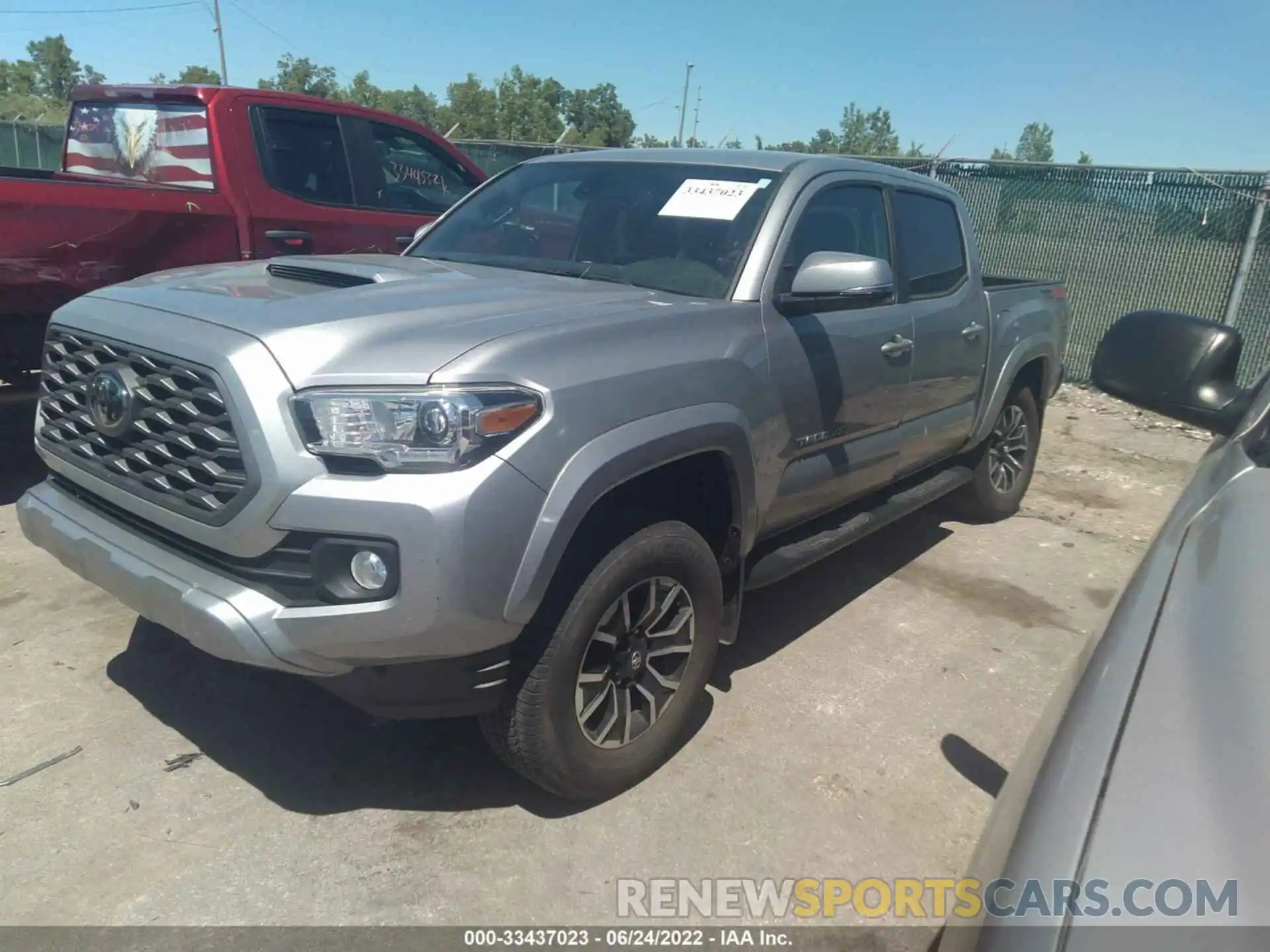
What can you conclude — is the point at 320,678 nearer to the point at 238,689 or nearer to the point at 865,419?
the point at 238,689

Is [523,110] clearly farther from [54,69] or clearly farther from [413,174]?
[413,174]

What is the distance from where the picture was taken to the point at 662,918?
7.97 ft

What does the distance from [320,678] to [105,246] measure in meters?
3.17

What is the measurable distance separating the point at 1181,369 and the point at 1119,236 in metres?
8.82

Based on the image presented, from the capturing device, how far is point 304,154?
5734 mm

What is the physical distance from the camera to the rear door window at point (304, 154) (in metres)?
5.50

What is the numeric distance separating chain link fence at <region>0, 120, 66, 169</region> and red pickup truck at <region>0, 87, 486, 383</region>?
17371 millimetres

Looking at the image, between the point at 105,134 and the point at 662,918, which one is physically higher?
the point at 105,134

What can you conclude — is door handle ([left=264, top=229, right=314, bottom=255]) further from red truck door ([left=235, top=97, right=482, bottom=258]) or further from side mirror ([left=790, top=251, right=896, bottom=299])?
side mirror ([left=790, top=251, right=896, bottom=299])

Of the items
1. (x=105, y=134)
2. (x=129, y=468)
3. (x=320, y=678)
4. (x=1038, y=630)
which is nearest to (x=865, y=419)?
(x=1038, y=630)

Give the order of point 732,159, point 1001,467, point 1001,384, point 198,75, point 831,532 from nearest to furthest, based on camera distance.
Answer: point 732,159 < point 831,532 < point 1001,384 < point 1001,467 < point 198,75

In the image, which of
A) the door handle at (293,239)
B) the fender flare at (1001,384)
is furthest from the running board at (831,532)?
the door handle at (293,239)

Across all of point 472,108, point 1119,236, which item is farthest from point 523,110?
point 1119,236

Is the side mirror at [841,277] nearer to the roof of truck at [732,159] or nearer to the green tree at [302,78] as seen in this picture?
the roof of truck at [732,159]
